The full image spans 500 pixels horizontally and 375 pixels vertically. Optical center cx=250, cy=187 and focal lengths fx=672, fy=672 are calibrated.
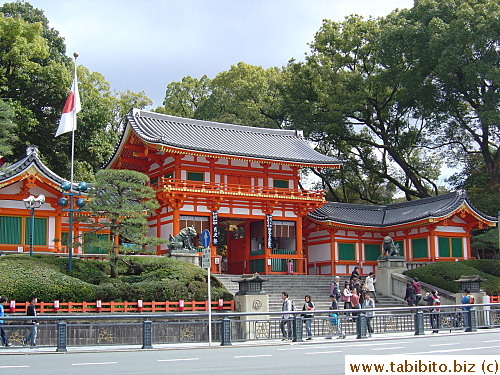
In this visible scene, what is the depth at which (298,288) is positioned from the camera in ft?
109

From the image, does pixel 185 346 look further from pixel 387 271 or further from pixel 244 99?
pixel 244 99

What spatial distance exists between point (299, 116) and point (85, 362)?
124 ft

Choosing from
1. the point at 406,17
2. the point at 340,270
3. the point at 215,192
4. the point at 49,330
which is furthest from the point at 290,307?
the point at 406,17

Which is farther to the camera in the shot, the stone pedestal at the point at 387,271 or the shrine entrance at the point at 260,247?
the shrine entrance at the point at 260,247

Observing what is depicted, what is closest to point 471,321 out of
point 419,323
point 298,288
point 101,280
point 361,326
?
point 419,323

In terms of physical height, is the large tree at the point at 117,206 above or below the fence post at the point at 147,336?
above

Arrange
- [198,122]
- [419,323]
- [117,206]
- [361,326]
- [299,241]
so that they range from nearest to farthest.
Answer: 1. [361,326]
2. [419,323]
3. [117,206]
4. [299,241]
5. [198,122]

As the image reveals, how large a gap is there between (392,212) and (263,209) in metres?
10.3

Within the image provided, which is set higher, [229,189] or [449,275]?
[229,189]

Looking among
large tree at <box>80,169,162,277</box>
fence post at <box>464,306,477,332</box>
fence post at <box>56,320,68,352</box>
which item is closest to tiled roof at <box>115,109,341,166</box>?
large tree at <box>80,169,162,277</box>

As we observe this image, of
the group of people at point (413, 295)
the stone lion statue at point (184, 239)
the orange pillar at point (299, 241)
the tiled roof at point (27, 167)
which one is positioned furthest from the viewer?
the orange pillar at point (299, 241)

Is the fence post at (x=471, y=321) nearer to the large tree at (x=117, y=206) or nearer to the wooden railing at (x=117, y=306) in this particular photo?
the wooden railing at (x=117, y=306)

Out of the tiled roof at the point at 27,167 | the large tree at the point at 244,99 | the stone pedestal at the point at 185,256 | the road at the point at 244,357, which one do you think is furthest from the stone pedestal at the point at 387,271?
the large tree at the point at 244,99

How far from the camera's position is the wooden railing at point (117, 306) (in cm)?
2284
